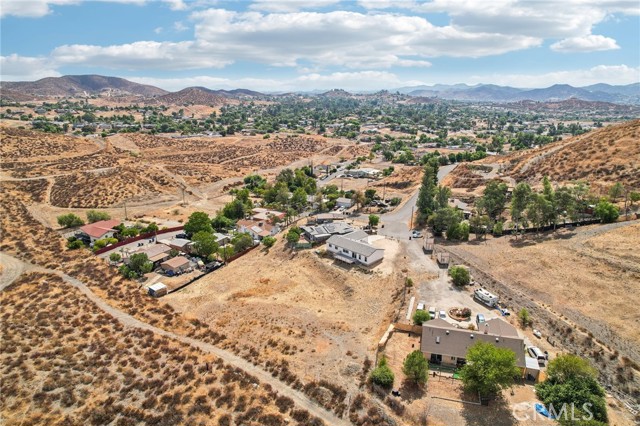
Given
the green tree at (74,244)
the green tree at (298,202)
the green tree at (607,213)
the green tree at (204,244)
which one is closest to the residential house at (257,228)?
the green tree at (204,244)

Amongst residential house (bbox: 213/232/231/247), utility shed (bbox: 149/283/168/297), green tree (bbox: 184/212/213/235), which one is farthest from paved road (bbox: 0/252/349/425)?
residential house (bbox: 213/232/231/247)

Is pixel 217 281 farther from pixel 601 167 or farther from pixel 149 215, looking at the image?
pixel 601 167

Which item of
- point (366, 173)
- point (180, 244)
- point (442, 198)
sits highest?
point (442, 198)

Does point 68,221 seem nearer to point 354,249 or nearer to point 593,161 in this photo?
point 354,249

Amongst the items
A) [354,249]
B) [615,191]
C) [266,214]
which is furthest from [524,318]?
[266,214]

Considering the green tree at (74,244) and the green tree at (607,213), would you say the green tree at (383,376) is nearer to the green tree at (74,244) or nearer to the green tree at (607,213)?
the green tree at (607,213)

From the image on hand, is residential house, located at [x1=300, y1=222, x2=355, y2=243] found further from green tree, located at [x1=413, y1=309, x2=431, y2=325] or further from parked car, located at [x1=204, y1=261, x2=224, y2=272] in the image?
green tree, located at [x1=413, y1=309, x2=431, y2=325]
